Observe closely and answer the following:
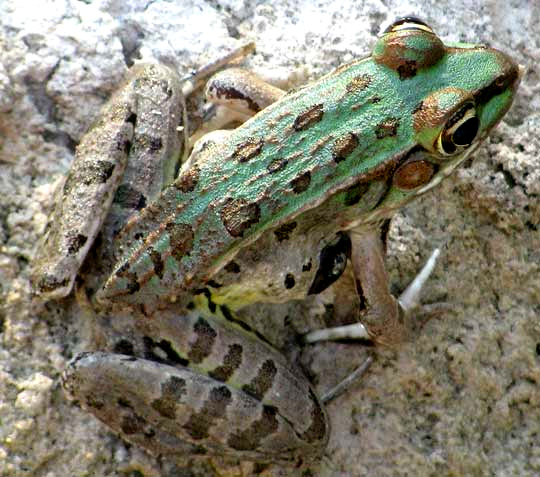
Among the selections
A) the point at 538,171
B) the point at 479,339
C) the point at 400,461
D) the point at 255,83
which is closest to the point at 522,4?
the point at 538,171

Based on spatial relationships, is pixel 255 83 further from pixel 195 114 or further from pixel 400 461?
pixel 400 461

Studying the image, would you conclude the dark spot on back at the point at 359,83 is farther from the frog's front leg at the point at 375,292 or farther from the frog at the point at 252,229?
the frog's front leg at the point at 375,292

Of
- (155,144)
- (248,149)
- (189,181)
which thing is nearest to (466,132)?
(248,149)

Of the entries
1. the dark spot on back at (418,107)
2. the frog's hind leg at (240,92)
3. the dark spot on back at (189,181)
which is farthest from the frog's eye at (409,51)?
the dark spot on back at (189,181)

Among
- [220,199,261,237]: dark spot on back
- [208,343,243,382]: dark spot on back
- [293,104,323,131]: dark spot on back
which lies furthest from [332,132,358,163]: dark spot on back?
[208,343,243,382]: dark spot on back

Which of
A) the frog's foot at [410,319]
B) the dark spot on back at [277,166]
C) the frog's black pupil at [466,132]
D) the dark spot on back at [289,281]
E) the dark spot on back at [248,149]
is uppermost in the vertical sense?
the frog's black pupil at [466,132]

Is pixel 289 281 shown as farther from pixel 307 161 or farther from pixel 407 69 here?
pixel 407 69

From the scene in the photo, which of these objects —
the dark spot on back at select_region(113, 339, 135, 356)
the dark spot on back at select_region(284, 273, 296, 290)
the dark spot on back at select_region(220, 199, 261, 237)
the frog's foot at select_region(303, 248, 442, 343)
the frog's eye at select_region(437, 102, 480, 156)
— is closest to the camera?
the frog's eye at select_region(437, 102, 480, 156)

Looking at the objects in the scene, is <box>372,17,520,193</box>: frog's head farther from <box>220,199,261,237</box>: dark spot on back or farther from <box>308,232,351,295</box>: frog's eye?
<box>220,199,261,237</box>: dark spot on back
